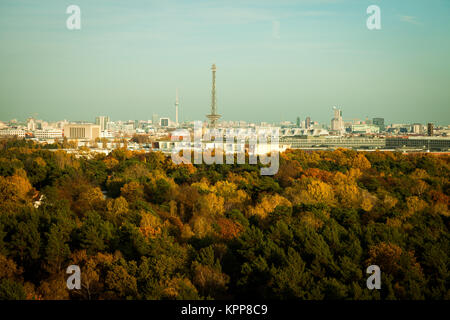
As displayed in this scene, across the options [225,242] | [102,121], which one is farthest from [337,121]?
[225,242]

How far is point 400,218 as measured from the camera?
1364cm

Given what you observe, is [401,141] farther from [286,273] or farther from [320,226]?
[286,273]

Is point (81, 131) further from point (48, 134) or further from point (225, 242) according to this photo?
point (225, 242)

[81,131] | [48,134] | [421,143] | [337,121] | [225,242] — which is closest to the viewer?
[225,242]

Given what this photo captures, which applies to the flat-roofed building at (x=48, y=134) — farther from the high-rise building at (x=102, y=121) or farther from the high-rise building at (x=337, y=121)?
the high-rise building at (x=337, y=121)

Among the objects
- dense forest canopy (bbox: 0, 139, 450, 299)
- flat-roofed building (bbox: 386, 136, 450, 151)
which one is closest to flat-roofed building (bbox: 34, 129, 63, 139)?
flat-roofed building (bbox: 386, 136, 450, 151)

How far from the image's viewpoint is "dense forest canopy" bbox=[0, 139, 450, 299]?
31.6 feet

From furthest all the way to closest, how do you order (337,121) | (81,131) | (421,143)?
(337,121) → (81,131) → (421,143)

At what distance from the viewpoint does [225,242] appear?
12.5 m

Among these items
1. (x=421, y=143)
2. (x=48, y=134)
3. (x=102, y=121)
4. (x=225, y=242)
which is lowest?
(x=225, y=242)

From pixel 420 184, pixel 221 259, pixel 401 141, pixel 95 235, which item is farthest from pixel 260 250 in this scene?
pixel 401 141

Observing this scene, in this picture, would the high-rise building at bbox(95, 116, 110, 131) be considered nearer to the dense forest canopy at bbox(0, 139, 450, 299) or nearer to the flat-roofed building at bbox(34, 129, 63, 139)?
the flat-roofed building at bbox(34, 129, 63, 139)

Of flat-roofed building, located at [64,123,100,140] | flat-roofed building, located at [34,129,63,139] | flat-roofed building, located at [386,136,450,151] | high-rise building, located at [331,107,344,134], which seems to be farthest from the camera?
high-rise building, located at [331,107,344,134]

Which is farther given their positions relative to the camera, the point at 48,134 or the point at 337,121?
the point at 337,121
